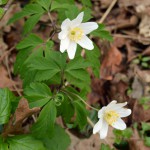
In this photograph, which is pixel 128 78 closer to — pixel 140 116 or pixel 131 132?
pixel 140 116

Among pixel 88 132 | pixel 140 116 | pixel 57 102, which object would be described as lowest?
pixel 140 116

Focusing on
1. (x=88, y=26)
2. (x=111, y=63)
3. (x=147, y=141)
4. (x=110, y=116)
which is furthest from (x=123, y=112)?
(x=111, y=63)

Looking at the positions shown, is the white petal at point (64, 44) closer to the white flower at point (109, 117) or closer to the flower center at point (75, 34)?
the flower center at point (75, 34)

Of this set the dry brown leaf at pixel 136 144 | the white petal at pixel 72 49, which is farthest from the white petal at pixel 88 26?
the dry brown leaf at pixel 136 144

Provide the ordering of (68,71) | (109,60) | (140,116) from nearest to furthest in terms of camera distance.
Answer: (68,71)
(140,116)
(109,60)

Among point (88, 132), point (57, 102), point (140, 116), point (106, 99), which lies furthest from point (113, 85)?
point (57, 102)
